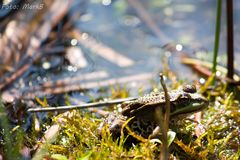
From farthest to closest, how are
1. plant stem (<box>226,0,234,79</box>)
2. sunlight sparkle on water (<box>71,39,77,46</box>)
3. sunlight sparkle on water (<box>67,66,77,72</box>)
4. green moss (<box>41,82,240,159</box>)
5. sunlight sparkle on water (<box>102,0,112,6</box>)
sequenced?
sunlight sparkle on water (<box>102,0,112,6</box>) < sunlight sparkle on water (<box>71,39,77,46</box>) < sunlight sparkle on water (<box>67,66,77,72</box>) < plant stem (<box>226,0,234,79</box>) < green moss (<box>41,82,240,159</box>)

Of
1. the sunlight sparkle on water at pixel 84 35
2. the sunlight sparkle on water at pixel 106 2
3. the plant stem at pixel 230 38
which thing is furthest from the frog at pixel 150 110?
the sunlight sparkle on water at pixel 106 2

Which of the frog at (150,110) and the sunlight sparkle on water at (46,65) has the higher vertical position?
the frog at (150,110)

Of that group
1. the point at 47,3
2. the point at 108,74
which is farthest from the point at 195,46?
the point at 47,3

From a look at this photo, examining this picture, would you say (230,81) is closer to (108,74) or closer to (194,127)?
(194,127)

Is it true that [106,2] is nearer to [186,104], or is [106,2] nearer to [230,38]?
[230,38]

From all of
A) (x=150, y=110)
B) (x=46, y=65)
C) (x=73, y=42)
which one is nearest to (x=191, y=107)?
(x=150, y=110)

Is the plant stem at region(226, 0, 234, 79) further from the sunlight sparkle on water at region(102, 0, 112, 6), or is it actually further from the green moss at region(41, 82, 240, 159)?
the sunlight sparkle on water at region(102, 0, 112, 6)

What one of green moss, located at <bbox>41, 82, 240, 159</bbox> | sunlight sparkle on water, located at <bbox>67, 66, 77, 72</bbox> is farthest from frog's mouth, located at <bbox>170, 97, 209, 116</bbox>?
sunlight sparkle on water, located at <bbox>67, 66, 77, 72</bbox>

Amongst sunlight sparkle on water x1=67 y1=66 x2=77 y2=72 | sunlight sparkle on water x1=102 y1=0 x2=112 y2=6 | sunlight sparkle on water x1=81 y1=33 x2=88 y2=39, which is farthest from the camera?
sunlight sparkle on water x1=102 y1=0 x2=112 y2=6

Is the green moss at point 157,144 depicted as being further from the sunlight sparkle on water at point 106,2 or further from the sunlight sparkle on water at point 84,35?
the sunlight sparkle on water at point 106,2

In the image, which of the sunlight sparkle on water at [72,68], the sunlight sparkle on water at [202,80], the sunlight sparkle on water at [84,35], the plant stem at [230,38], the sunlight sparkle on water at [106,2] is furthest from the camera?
the sunlight sparkle on water at [106,2]
